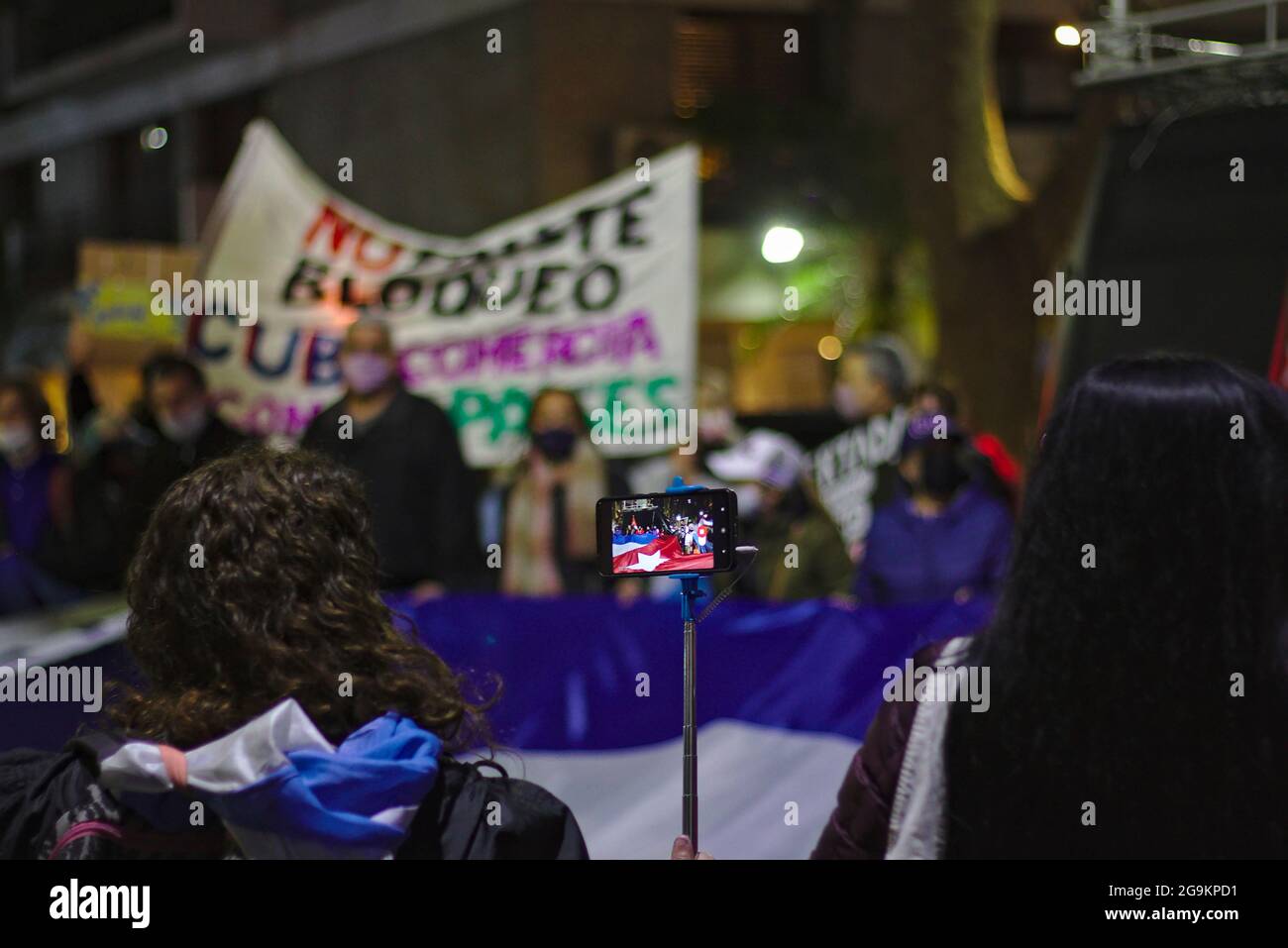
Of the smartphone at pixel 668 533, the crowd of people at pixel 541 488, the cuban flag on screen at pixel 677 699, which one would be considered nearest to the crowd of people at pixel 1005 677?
the smartphone at pixel 668 533

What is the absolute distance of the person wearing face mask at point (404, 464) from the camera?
6512 millimetres

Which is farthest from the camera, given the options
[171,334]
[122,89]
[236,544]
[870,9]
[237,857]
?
[122,89]

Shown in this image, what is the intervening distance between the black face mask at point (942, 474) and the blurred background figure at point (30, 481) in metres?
3.63

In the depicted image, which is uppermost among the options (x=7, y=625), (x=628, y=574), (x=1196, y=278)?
(x=1196, y=278)

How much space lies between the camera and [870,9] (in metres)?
18.4

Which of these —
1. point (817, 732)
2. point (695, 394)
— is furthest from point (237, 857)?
point (695, 394)

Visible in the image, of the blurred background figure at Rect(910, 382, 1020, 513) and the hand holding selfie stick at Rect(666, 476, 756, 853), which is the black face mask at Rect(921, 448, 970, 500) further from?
the hand holding selfie stick at Rect(666, 476, 756, 853)

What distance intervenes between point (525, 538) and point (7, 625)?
201 cm

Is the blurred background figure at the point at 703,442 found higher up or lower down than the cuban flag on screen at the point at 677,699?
higher up

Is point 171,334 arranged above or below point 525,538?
above
